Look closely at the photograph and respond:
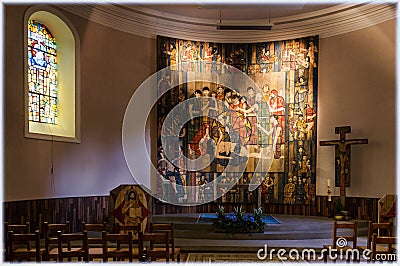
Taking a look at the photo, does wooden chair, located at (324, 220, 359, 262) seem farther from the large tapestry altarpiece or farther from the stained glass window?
the stained glass window

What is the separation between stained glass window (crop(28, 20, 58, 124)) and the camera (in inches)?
403

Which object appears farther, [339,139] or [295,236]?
[339,139]

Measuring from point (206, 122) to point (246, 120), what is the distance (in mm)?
1063

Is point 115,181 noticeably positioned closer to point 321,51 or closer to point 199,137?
point 199,137

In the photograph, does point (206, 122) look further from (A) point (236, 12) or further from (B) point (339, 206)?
(B) point (339, 206)

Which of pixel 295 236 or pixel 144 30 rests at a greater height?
pixel 144 30

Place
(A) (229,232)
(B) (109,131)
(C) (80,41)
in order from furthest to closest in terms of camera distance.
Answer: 1. (B) (109,131)
2. (C) (80,41)
3. (A) (229,232)

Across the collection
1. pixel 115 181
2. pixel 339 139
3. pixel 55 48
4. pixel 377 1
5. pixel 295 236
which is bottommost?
pixel 295 236

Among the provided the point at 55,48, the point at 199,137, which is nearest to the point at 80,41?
the point at 55,48

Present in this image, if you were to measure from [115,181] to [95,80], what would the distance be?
2.40 metres

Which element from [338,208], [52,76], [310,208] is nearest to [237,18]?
[52,76]

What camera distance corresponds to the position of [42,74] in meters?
10.6

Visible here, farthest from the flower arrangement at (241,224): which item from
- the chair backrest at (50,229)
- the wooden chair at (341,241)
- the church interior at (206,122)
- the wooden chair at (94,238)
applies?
the chair backrest at (50,229)

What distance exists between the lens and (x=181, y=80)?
1308 centimetres
